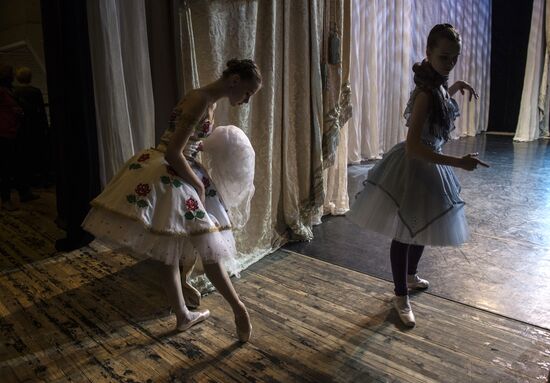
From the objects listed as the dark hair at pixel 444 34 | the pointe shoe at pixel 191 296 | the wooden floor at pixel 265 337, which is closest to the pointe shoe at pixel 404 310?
the wooden floor at pixel 265 337

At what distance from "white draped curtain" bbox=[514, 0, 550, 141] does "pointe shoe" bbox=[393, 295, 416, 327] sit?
21.5ft

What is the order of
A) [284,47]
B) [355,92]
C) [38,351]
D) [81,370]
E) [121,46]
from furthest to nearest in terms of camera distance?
[355,92] < [284,47] < [121,46] < [38,351] < [81,370]

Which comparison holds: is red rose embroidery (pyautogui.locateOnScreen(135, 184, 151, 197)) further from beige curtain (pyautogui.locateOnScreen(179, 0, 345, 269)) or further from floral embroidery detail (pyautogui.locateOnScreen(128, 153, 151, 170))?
beige curtain (pyautogui.locateOnScreen(179, 0, 345, 269))

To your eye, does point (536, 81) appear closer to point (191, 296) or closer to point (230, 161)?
point (230, 161)

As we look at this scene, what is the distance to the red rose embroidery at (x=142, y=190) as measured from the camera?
162 cm

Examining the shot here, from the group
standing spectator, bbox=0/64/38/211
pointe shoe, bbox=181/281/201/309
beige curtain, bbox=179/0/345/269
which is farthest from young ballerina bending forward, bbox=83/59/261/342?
standing spectator, bbox=0/64/38/211

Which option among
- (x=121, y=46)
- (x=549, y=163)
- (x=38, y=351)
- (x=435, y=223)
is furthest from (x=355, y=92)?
(x=38, y=351)

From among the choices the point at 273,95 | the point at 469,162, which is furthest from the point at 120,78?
the point at 469,162

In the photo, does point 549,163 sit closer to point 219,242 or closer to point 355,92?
point 355,92

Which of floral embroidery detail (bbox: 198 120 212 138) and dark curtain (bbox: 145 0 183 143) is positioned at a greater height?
dark curtain (bbox: 145 0 183 143)

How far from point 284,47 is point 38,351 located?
1.98 meters

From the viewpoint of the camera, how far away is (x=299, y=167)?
2.97 metres

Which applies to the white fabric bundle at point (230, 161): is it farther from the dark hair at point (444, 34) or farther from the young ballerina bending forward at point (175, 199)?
the dark hair at point (444, 34)

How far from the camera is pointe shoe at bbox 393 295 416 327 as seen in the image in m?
1.92
